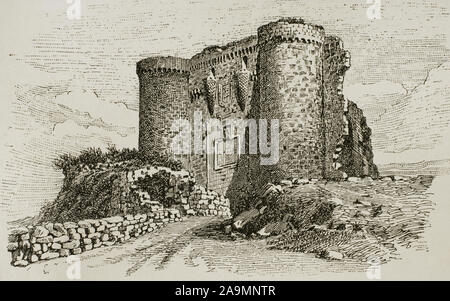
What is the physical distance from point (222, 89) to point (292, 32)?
1.12m

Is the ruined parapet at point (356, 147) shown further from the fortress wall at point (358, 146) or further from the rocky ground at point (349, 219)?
the rocky ground at point (349, 219)

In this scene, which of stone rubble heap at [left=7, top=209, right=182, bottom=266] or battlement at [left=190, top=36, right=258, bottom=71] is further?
battlement at [left=190, top=36, right=258, bottom=71]

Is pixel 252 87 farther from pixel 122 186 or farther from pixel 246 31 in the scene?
pixel 122 186

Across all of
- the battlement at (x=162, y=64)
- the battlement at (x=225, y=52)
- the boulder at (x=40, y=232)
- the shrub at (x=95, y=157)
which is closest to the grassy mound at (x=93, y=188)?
the shrub at (x=95, y=157)

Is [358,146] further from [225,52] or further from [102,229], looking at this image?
[102,229]

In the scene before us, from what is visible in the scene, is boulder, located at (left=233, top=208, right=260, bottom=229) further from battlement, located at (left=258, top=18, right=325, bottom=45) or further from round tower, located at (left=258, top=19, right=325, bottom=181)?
battlement, located at (left=258, top=18, right=325, bottom=45)

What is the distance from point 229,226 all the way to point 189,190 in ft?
2.41

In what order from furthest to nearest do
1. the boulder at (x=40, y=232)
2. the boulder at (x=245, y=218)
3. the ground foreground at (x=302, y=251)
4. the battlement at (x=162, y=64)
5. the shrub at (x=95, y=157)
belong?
1. the battlement at (x=162, y=64)
2. the shrub at (x=95, y=157)
3. the boulder at (x=245, y=218)
4. the boulder at (x=40, y=232)
5. the ground foreground at (x=302, y=251)

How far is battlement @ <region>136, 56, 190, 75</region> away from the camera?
8219 mm

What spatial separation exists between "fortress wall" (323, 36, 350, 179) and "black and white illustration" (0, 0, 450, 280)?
0.02 metres

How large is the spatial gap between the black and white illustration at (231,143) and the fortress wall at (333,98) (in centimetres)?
2

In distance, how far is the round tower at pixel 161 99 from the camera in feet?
27.1

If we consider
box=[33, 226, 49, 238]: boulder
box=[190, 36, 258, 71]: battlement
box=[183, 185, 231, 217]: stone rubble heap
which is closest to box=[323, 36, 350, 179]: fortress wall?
box=[190, 36, 258, 71]: battlement

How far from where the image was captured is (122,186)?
8.29 meters
